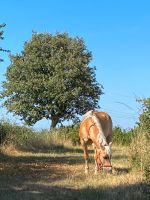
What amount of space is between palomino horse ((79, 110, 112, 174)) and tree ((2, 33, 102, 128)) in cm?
3611

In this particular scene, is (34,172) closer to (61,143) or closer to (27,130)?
(27,130)

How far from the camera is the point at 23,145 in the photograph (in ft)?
89.3

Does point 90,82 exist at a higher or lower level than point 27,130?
higher

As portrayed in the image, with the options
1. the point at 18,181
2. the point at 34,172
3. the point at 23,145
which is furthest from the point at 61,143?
the point at 18,181

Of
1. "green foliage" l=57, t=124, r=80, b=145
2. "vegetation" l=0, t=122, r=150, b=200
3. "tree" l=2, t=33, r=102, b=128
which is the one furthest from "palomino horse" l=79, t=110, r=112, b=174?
"tree" l=2, t=33, r=102, b=128

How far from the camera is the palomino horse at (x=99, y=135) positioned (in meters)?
13.9

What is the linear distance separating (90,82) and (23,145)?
29589mm

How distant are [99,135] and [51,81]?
38140 mm

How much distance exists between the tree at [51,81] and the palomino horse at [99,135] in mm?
36106

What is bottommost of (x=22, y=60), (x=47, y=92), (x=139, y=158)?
(x=139, y=158)

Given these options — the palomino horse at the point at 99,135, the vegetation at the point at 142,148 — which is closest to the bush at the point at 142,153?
the vegetation at the point at 142,148

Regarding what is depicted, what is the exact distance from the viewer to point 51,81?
52.2 metres

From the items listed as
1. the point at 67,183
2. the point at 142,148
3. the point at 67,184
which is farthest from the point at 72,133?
the point at 67,184

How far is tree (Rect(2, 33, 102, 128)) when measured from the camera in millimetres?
53156
